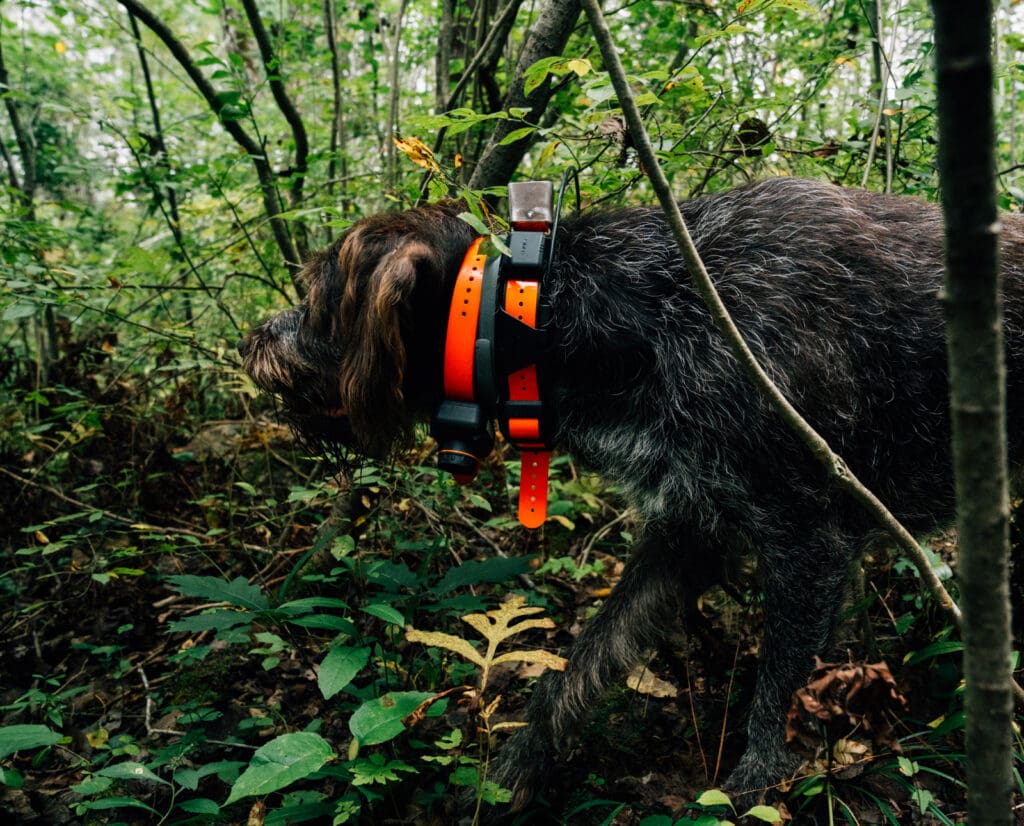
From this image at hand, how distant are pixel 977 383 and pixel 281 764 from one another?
1.89 meters

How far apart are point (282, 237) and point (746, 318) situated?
9.21 feet

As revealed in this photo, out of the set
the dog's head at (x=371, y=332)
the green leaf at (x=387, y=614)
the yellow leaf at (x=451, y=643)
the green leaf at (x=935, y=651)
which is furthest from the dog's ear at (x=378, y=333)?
the green leaf at (x=935, y=651)

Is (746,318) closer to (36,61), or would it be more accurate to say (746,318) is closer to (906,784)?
(906,784)

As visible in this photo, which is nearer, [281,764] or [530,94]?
[281,764]

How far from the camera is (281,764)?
1.99 meters

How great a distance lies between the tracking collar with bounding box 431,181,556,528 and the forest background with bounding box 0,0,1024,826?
11.0 inches

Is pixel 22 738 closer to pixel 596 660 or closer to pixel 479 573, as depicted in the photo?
pixel 479 573

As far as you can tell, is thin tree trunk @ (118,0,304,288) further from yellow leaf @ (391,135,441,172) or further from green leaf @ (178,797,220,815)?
green leaf @ (178,797,220,815)

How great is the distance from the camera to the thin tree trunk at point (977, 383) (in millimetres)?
717

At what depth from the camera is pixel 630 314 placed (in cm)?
258

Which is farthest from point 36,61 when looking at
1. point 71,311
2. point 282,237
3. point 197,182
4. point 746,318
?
point 746,318

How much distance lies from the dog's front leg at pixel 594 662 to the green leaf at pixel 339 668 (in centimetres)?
74

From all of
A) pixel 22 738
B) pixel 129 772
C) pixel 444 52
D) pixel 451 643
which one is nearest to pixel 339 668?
pixel 451 643

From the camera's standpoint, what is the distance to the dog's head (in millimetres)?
2561
